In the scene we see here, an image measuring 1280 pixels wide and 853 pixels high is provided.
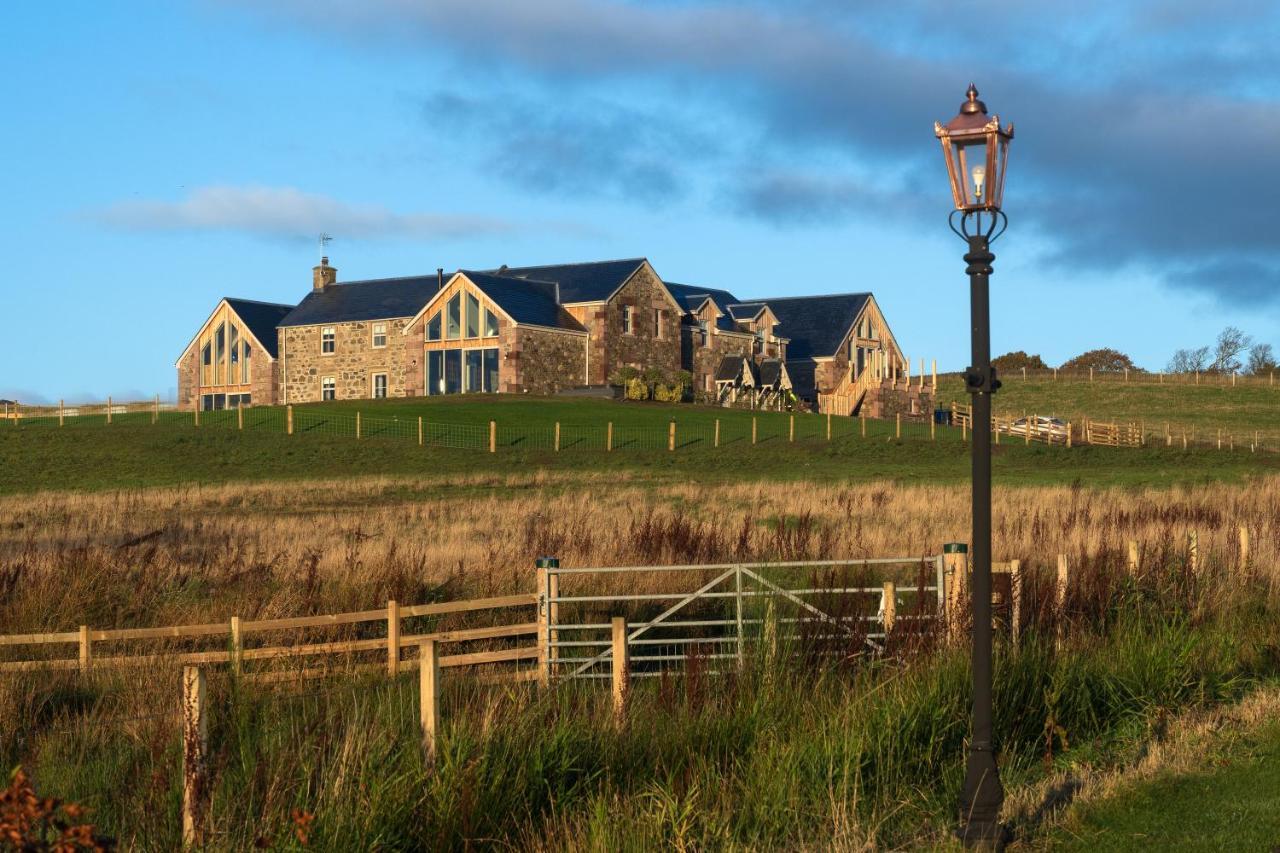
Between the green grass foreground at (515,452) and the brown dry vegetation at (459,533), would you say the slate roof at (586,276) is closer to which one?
the green grass foreground at (515,452)

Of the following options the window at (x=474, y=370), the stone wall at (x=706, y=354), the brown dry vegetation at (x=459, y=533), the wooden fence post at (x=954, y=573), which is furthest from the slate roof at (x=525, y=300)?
the wooden fence post at (x=954, y=573)

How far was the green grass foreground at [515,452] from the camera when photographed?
40.1 meters

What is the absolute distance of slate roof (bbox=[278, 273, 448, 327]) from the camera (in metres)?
65.1

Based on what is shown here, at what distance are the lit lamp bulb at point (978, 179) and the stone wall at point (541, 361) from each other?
168 feet

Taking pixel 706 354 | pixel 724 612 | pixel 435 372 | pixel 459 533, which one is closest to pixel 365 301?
pixel 435 372

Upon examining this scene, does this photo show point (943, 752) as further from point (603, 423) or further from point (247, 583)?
point (603, 423)

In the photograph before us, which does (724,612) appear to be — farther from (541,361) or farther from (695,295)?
(695,295)

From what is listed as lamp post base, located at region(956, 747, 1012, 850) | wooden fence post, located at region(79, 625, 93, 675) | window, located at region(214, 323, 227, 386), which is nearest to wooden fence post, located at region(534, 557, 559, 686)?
wooden fence post, located at region(79, 625, 93, 675)

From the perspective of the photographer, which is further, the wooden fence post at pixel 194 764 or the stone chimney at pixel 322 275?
the stone chimney at pixel 322 275

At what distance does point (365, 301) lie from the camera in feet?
220

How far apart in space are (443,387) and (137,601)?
4483 cm

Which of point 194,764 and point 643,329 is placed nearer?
point 194,764

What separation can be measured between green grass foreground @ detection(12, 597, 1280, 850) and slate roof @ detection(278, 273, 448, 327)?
52461 mm

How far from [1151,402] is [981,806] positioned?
85.0m
